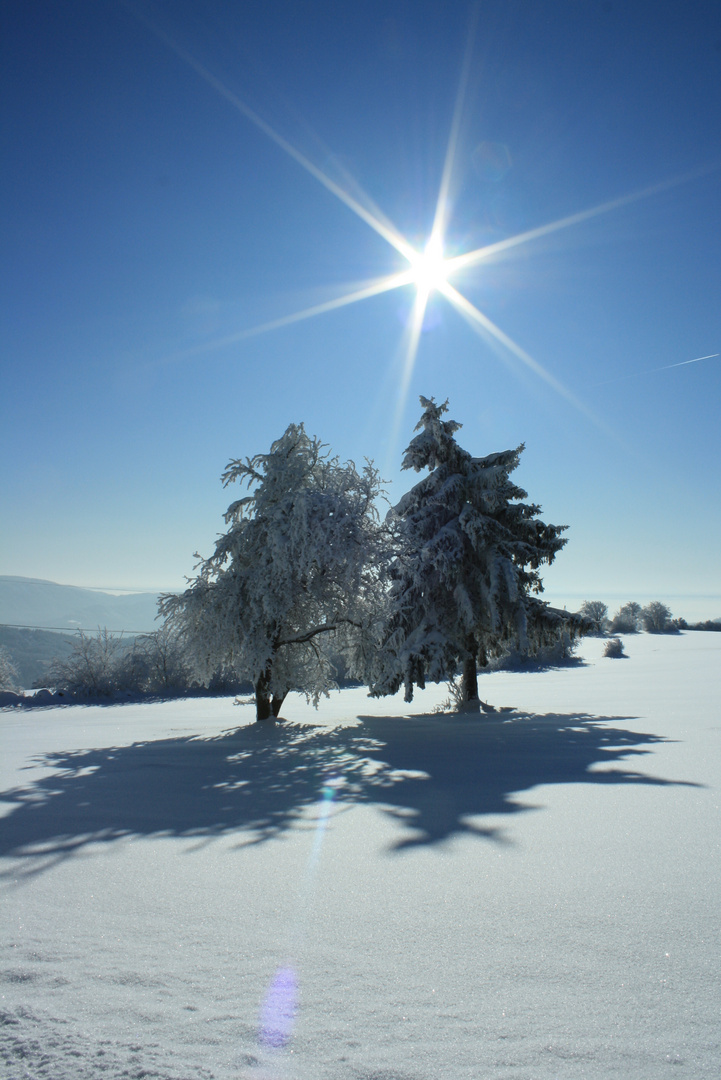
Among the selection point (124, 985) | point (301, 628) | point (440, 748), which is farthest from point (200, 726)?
point (124, 985)

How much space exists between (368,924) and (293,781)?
3483 mm

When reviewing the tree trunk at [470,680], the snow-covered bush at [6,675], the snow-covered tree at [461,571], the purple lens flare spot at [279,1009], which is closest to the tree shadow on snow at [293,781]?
the purple lens flare spot at [279,1009]

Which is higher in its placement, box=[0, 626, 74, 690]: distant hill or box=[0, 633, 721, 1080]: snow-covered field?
box=[0, 626, 74, 690]: distant hill

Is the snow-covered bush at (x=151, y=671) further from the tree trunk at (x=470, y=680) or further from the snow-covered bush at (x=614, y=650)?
the snow-covered bush at (x=614, y=650)

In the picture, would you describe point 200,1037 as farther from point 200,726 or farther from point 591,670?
point 591,670

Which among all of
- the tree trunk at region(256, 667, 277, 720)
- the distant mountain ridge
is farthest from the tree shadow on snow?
the distant mountain ridge

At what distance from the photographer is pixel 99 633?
78.7 feet

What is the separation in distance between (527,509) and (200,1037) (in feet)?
48.0

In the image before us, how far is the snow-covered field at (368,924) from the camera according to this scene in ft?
5.30

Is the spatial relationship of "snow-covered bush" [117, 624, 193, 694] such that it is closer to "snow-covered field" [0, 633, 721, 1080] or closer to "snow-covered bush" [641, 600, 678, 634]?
"snow-covered field" [0, 633, 721, 1080]

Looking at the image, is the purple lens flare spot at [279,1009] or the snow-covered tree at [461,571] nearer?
the purple lens flare spot at [279,1009]

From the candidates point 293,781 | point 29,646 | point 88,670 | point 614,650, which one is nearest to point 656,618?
point 614,650

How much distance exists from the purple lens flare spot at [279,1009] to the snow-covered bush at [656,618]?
51128 mm

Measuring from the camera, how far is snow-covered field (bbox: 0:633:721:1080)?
1.62 m
